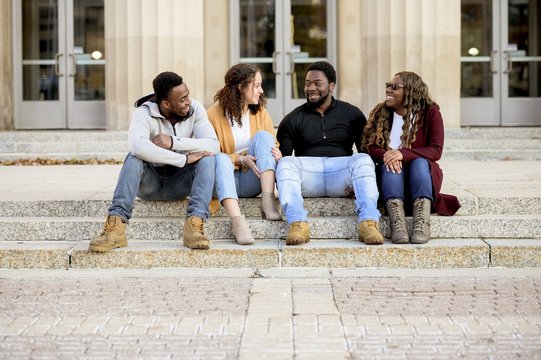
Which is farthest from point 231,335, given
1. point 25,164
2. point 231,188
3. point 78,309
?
point 25,164

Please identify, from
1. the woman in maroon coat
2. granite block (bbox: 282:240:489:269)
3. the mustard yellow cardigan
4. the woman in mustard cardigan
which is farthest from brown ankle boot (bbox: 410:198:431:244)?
the mustard yellow cardigan

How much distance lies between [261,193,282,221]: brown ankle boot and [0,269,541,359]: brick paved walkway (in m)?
0.66

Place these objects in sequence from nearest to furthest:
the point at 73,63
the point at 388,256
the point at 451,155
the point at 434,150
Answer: the point at 388,256 → the point at 434,150 → the point at 451,155 → the point at 73,63

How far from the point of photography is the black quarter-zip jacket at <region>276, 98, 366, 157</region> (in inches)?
321

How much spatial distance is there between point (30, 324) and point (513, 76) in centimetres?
1141

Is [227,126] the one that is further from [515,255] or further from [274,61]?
[274,61]

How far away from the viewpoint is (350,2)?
50.1 feet

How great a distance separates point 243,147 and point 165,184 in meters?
0.72

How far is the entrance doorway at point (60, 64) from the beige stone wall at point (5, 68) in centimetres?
11

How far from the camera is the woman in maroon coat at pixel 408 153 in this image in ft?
24.7

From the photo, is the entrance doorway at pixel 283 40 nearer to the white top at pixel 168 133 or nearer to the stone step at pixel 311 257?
the white top at pixel 168 133

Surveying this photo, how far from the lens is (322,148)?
26.7ft

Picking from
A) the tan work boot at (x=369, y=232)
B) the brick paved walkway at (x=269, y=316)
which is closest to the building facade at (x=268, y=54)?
the tan work boot at (x=369, y=232)

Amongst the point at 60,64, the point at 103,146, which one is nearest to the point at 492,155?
the point at 103,146
